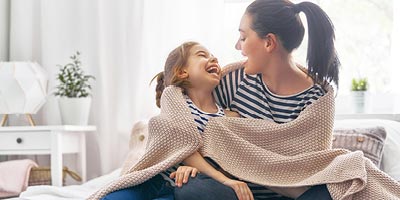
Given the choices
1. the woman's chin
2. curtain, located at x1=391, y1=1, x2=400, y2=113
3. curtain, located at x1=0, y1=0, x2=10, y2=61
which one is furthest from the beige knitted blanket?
curtain, located at x1=0, y1=0, x2=10, y2=61

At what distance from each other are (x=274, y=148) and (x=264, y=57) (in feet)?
0.83

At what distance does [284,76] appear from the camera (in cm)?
175

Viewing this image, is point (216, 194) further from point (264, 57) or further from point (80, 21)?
point (80, 21)

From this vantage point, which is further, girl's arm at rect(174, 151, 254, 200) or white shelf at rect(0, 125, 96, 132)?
white shelf at rect(0, 125, 96, 132)

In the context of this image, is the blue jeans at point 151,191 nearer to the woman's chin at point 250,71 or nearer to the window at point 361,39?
the woman's chin at point 250,71

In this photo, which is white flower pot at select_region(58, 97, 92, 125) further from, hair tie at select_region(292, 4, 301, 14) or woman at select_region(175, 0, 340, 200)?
hair tie at select_region(292, 4, 301, 14)

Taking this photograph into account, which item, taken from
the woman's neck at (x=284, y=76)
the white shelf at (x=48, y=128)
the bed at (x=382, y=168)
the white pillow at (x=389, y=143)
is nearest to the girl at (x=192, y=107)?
the woman's neck at (x=284, y=76)

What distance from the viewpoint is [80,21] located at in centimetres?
334

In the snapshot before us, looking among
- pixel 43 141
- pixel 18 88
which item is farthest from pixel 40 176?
pixel 18 88

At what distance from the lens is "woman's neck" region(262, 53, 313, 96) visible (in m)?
1.74

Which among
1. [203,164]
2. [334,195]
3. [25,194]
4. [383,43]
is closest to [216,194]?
[203,164]

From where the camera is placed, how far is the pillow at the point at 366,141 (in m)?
2.28

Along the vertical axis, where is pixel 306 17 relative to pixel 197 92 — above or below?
above

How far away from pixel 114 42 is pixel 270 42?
5.43ft
